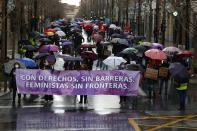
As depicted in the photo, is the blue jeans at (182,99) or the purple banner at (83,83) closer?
the blue jeans at (182,99)

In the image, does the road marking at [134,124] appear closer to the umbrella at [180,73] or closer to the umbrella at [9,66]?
the umbrella at [180,73]

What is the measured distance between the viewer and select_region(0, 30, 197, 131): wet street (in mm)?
14742

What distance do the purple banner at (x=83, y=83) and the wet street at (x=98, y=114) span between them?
1.70ft

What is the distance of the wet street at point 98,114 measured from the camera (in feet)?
48.4

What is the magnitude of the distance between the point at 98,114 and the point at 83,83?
2.27 m

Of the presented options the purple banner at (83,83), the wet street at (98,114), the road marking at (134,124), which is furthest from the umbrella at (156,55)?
the road marking at (134,124)

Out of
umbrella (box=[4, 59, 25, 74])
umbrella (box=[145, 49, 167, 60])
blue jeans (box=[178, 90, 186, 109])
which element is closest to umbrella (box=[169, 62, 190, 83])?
blue jeans (box=[178, 90, 186, 109])

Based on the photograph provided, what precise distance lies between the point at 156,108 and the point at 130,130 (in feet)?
13.6

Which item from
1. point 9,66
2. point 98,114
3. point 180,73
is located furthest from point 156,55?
point 9,66

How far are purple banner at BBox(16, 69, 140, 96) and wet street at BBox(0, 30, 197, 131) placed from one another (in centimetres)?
52

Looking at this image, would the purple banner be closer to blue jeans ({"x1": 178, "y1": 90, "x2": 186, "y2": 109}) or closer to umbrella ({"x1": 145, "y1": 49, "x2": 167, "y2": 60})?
blue jeans ({"x1": 178, "y1": 90, "x2": 186, "y2": 109})

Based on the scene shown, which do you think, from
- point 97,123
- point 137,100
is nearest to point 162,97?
point 137,100

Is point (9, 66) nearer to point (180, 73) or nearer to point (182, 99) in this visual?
point (180, 73)

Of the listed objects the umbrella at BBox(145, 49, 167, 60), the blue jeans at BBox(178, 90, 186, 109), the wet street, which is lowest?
the wet street
